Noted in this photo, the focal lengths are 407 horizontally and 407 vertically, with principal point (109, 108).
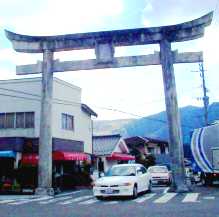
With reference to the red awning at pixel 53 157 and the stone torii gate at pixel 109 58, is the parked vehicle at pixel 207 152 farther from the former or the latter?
the red awning at pixel 53 157

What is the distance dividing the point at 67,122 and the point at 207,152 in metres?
12.8

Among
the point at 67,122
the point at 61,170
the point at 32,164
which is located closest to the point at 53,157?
the point at 32,164

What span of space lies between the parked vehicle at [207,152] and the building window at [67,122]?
10908 millimetres

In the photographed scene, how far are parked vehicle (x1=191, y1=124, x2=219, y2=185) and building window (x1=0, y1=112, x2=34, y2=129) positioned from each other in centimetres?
1207

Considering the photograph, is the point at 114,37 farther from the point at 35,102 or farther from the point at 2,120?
the point at 2,120

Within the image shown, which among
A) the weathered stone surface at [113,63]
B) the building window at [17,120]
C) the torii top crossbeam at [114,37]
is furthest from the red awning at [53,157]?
the torii top crossbeam at [114,37]

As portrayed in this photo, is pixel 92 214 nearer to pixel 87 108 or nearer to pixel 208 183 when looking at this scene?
pixel 208 183

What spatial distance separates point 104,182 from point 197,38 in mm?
10082

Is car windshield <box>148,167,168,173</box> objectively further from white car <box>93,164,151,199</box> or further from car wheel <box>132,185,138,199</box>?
car wheel <box>132,185,138,199</box>

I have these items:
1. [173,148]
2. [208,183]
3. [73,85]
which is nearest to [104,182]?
[173,148]

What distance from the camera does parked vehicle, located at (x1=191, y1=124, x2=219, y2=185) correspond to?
2417cm

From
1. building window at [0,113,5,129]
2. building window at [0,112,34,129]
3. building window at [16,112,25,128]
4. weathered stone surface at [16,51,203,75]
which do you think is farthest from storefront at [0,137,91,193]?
weathered stone surface at [16,51,203,75]

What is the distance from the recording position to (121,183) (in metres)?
17.7

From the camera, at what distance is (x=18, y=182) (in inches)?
942
